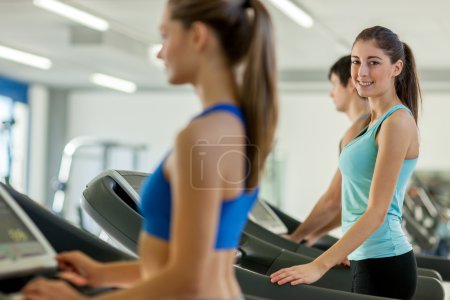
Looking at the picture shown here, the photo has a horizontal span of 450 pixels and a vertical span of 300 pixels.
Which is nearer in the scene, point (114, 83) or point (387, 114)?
point (387, 114)

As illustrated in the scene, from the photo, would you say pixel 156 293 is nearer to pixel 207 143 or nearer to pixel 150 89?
pixel 207 143

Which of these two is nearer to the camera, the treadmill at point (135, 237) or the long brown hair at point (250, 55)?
the long brown hair at point (250, 55)

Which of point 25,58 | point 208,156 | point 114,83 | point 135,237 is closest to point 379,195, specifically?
point 135,237

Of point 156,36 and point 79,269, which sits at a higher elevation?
point 156,36

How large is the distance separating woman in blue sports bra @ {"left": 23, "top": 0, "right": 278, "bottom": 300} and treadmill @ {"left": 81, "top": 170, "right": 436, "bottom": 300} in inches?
27.9

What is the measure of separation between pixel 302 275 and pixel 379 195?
0.93 ft

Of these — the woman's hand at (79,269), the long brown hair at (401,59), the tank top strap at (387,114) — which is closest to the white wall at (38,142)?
the long brown hair at (401,59)

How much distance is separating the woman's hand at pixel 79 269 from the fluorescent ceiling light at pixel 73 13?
18.6 feet

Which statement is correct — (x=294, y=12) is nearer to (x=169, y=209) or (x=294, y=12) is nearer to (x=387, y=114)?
(x=387, y=114)

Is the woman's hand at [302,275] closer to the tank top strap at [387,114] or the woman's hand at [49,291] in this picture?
the tank top strap at [387,114]

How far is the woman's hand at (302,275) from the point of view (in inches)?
77.4

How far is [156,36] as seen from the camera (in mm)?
8867

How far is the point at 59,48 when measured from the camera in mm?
9250

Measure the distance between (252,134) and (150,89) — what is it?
11567mm
